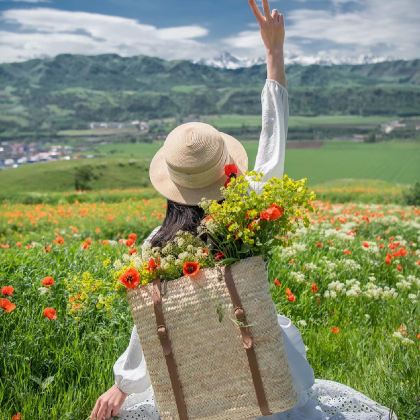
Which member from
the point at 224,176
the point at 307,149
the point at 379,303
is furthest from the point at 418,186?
the point at 307,149

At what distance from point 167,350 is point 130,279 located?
33cm

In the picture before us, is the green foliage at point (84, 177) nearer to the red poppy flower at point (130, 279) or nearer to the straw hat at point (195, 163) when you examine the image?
the straw hat at point (195, 163)

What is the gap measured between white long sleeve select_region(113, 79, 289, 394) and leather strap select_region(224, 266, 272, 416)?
25.4 inches

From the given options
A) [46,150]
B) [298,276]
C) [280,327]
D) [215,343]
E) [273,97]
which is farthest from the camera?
[46,150]

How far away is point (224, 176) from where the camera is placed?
2830 millimetres

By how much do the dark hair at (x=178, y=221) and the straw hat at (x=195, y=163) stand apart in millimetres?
45

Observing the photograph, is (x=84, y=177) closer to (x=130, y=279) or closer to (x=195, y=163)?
(x=195, y=163)

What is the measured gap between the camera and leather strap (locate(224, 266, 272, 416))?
2420mm

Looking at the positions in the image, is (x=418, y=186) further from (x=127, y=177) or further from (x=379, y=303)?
(x=127, y=177)

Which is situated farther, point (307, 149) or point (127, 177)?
point (307, 149)

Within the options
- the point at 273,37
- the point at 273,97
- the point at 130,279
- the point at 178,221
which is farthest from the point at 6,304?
the point at 273,37

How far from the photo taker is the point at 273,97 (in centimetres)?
293

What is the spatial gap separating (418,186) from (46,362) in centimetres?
2101

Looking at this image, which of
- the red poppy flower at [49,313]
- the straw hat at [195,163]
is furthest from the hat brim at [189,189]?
the red poppy flower at [49,313]
